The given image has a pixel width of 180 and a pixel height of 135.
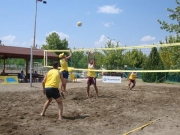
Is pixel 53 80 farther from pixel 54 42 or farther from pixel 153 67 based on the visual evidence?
pixel 54 42

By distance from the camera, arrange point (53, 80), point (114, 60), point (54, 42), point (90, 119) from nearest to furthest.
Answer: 1. point (90, 119)
2. point (53, 80)
3. point (114, 60)
4. point (54, 42)

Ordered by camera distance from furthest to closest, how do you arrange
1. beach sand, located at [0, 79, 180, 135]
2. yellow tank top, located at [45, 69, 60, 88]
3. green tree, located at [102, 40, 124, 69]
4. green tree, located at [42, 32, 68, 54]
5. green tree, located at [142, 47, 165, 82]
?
green tree, located at [42, 32, 68, 54] → green tree, located at [102, 40, 124, 69] → green tree, located at [142, 47, 165, 82] → yellow tank top, located at [45, 69, 60, 88] → beach sand, located at [0, 79, 180, 135]

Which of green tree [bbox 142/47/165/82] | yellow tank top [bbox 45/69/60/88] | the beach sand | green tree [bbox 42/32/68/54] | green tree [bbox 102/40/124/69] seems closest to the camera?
the beach sand

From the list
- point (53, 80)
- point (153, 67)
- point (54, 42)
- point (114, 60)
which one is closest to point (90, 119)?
point (53, 80)

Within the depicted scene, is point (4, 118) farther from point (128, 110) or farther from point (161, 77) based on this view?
point (161, 77)

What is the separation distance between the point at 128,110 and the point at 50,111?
8.07ft

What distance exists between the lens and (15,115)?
6703 millimetres

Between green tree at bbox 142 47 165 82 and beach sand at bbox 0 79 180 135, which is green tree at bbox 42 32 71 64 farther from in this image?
beach sand at bbox 0 79 180 135

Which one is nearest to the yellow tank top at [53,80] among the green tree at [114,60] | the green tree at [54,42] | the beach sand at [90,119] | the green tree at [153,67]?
the beach sand at [90,119]

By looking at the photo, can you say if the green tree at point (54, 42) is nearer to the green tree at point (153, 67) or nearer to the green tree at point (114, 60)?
the green tree at point (114, 60)

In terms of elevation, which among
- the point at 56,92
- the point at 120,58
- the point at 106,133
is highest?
the point at 120,58

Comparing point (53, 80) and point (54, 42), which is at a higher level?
point (54, 42)

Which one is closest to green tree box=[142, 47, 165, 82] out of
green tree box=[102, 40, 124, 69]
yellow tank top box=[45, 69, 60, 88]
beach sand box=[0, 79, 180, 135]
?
green tree box=[102, 40, 124, 69]

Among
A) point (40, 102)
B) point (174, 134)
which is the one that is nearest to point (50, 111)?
point (40, 102)
